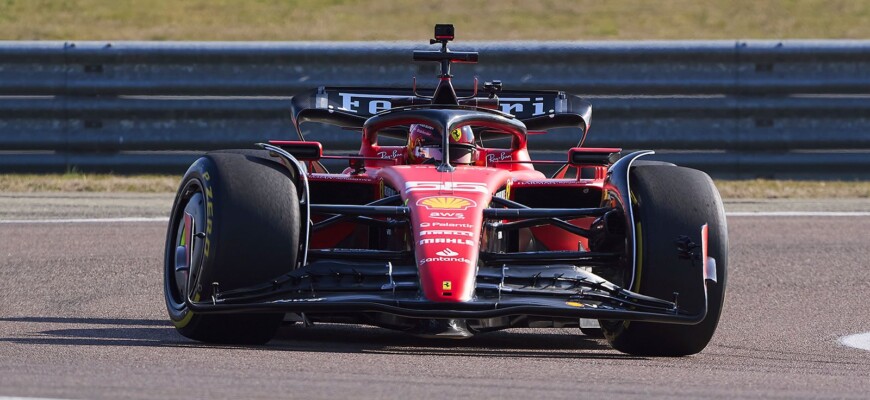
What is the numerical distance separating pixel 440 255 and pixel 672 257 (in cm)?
96

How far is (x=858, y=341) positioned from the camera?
7.71 metres

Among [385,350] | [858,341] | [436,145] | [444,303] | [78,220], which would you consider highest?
[436,145]

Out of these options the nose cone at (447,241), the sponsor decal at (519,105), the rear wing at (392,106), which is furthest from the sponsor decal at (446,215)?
the sponsor decal at (519,105)

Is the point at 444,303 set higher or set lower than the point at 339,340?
higher

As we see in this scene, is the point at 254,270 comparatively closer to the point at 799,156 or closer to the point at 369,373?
the point at 369,373

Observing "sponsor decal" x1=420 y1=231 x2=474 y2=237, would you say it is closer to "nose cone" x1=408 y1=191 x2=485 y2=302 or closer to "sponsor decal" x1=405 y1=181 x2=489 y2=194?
"nose cone" x1=408 y1=191 x2=485 y2=302

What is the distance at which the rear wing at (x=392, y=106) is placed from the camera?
9.48m

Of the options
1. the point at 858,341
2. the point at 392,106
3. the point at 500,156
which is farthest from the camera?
the point at 392,106

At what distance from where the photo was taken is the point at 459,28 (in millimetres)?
22406

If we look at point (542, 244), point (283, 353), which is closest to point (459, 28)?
point (542, 244)

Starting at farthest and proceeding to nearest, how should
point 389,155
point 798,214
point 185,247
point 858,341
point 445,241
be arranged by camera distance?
point 798,214 < point 389,155 < point 858,341 < point 185,247 < point 445,241

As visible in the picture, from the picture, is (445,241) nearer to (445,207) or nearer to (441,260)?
(441,260)

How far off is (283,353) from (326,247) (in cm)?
135

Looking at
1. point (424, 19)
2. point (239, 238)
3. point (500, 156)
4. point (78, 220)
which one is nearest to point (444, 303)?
point (239, 238)
